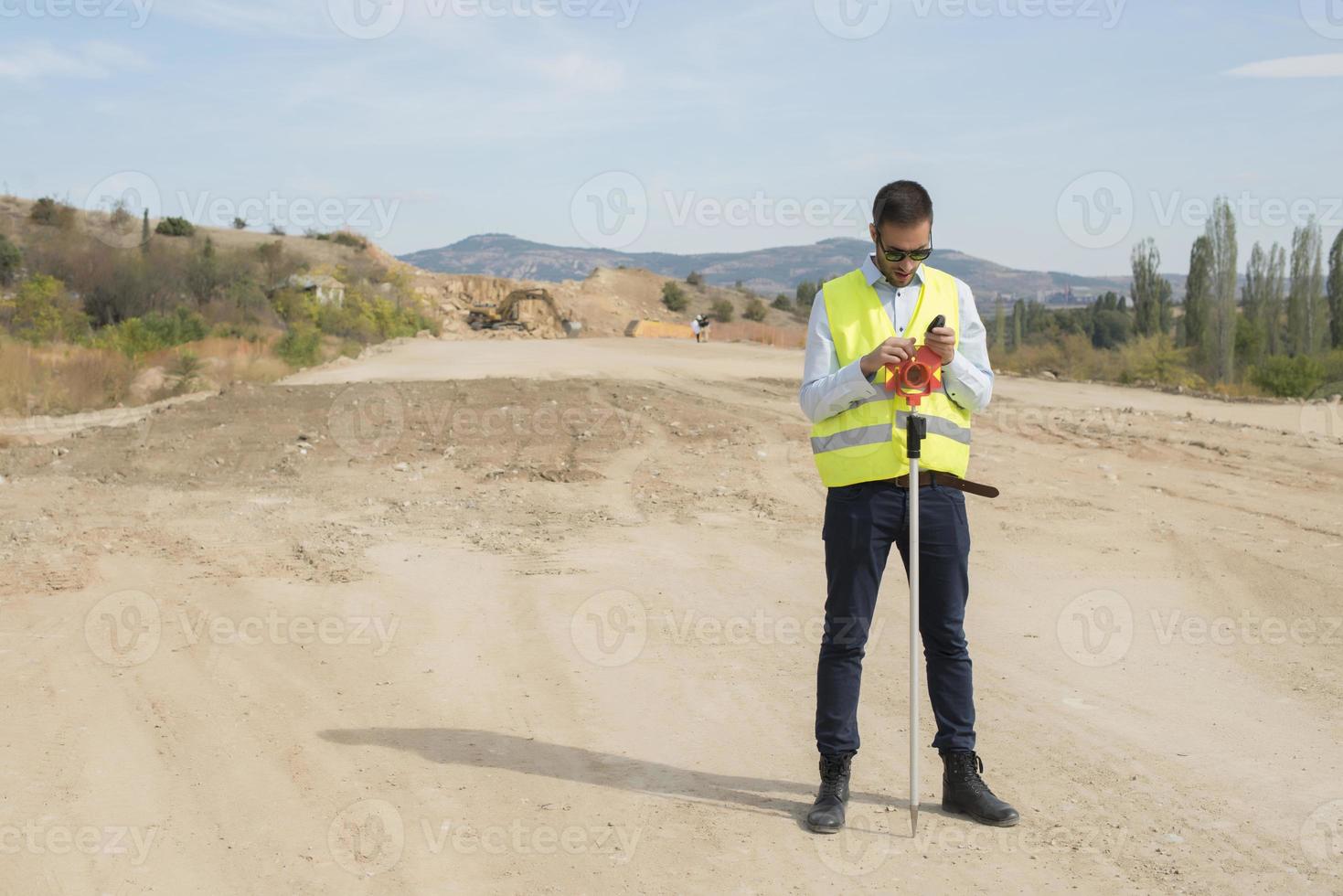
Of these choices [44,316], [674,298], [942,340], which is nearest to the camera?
[942,340]

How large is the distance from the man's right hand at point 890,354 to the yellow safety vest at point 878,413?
0.09 metres

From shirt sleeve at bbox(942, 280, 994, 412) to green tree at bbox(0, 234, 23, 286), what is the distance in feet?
172

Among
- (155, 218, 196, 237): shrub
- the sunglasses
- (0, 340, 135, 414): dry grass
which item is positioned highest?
(155, 218, 196, 237): shrub

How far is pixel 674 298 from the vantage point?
70188 millimetres

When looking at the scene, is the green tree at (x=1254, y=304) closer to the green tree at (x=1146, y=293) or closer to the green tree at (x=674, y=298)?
the green tree at (x=1146, y=293)

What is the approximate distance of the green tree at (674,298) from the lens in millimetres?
70062

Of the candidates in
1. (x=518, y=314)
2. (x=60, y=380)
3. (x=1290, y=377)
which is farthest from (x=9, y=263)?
(x=1290, y=377)

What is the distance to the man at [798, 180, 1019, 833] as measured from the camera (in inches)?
161

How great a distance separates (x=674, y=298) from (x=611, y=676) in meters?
64.9

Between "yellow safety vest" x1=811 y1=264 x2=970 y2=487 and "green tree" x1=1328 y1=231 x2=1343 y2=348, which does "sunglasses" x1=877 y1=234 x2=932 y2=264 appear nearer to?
"yellow safety vest" x1=811 y1=264 x2=970 y2=487

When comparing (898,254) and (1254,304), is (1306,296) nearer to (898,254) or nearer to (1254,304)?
(1254,304)

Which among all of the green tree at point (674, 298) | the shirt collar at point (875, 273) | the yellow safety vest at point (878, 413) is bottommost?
the yellow safety vest at point (878, 413)

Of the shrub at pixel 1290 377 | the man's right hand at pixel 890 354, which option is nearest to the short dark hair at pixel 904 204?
the man's right hand at pixel 890 354

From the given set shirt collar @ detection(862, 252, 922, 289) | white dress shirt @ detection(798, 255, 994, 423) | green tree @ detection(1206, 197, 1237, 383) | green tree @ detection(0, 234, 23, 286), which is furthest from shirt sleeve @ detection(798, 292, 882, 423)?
green tree @ detection(0, 234, 23, 286)
